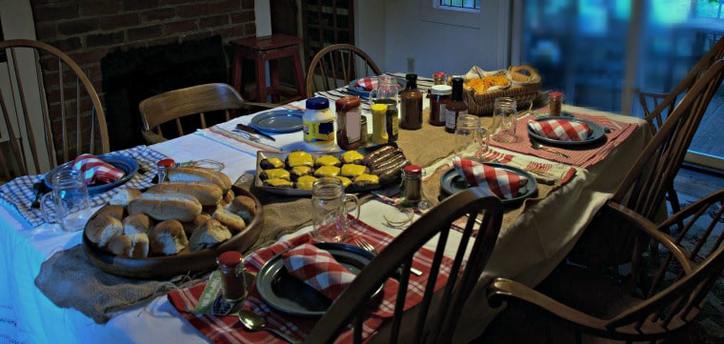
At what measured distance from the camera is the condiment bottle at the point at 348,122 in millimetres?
1964

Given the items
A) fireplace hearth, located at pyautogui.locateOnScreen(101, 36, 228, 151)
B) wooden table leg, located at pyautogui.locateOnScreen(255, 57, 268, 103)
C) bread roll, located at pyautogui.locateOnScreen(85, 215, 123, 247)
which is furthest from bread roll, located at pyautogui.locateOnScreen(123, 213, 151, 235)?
wooden table leg, located at pyautogui.locateOnScreen(255, 57, 268, 103)

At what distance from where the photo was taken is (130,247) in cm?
133

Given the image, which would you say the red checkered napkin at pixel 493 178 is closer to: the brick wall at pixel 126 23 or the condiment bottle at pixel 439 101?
the condiment bottle at pixel 439 101

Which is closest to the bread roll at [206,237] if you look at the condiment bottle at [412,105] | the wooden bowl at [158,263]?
the wooden bowl at [158,263]

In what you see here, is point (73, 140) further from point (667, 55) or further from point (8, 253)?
point (667, 55)

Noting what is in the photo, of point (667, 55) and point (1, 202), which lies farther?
point (667, 55)

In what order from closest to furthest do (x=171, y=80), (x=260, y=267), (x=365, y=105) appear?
(x=260, y=267), (x=365, y=105), (x=171, y=80)

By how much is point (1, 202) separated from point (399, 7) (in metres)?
3.29

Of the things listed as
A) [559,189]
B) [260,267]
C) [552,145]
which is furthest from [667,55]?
[260,267]

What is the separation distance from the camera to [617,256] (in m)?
1.87

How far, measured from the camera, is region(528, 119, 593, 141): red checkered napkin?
6.70ft

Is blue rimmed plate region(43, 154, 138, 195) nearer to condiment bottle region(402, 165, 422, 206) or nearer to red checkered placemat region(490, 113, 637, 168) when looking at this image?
condiment bottle region(402, 165, 422, 206)

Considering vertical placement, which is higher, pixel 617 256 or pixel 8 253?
pixel 8 253

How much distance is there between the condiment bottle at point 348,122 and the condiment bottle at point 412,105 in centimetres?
22
